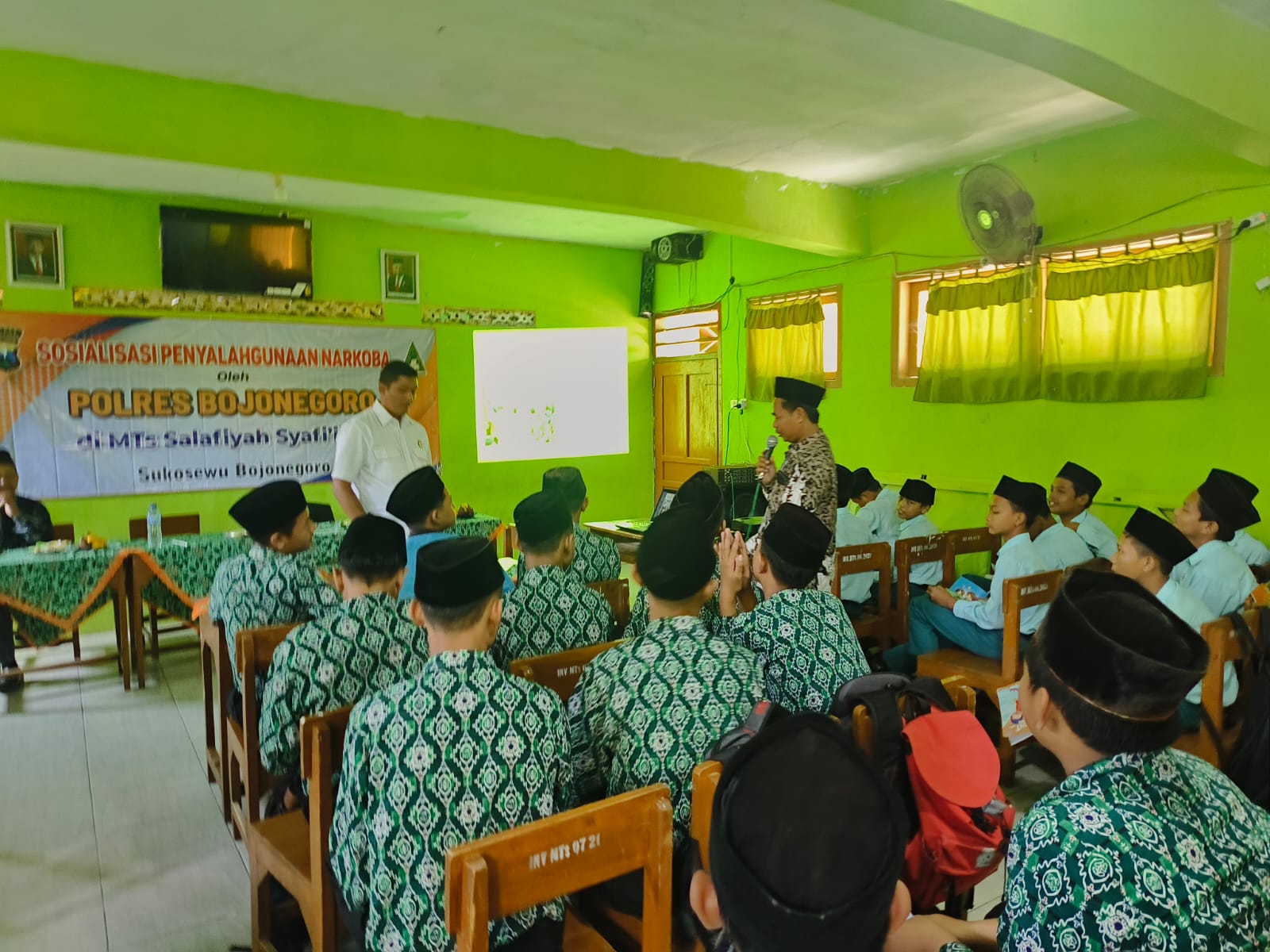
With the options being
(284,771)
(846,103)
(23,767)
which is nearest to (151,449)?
(23,767)

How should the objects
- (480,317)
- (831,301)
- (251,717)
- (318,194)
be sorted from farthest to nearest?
1. (480,317)
2. (831,301)
3. (318,194)
4. (251,717)

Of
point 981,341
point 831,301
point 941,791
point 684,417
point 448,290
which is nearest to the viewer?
point 941,791

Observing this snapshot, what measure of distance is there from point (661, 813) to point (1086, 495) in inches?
144

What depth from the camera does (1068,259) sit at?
15.5ft

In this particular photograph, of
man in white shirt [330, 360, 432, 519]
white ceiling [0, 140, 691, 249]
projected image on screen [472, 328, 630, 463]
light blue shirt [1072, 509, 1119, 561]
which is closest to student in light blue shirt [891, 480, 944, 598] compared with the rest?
light blue shirt [1072, 509, 1119, 561]

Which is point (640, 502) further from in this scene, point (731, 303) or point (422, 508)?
point (422, 508)

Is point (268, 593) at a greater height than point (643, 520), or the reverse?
point (268, 593)

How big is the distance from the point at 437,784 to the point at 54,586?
356cm

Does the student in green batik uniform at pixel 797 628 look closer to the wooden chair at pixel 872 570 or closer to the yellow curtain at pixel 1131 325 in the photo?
the wooden chair at pixel 872 570

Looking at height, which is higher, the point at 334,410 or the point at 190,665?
the point at 334,410

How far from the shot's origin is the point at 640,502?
794 cm

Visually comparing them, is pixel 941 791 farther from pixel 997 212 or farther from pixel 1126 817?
pixel 997 212

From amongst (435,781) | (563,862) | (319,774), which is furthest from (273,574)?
(563,862)

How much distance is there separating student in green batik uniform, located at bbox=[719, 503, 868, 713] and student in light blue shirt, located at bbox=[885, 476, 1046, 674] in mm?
1130
